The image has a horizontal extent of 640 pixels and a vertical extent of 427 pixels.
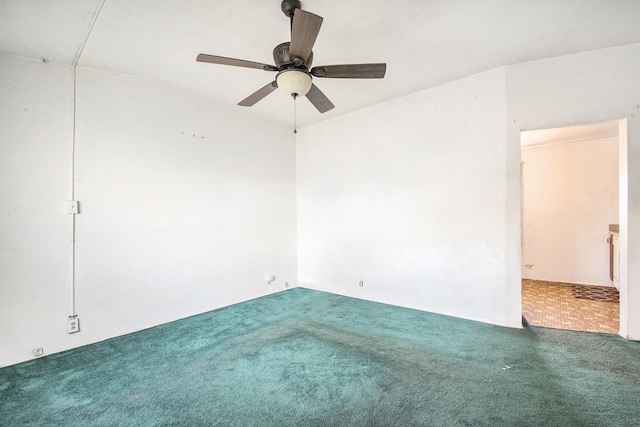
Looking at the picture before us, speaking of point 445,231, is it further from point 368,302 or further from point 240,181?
point 240,181

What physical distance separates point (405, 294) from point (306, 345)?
165 centimetres

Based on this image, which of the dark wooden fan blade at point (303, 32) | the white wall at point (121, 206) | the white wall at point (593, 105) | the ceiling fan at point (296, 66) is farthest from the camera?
the white wall at point (593, 105)

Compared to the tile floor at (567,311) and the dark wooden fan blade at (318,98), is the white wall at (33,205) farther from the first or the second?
the tile floor at (567,311)

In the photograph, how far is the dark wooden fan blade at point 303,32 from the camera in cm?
154

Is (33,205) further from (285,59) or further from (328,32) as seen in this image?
(328,32)

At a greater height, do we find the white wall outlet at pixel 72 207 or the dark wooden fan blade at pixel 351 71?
the dark wooden fan blade at pixel 351 71

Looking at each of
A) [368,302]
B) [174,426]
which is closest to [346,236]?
[368,302]

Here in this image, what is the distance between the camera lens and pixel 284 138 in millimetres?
4723

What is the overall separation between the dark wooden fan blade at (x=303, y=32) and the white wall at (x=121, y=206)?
2.16m

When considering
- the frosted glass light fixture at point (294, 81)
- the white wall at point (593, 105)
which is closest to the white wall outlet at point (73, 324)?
the frosted glass light fixture at point (294, 81)

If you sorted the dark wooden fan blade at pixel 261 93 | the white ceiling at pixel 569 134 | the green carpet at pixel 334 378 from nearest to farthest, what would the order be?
the green carpet at pixel 334 378, the dark wooden fan blade at pixel 261 93, the white ceiling at pixel 569 134

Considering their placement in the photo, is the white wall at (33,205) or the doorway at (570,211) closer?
the white wall at (33,205)

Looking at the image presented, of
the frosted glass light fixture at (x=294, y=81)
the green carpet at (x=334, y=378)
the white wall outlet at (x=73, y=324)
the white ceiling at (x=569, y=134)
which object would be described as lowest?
the green carpet at (x=334, y=378)

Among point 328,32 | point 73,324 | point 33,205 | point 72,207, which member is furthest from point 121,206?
point 328,32
